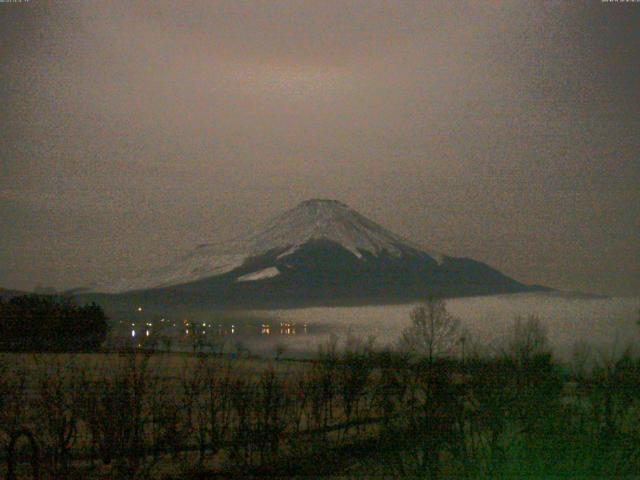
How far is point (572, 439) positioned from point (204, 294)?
106324 millimetres

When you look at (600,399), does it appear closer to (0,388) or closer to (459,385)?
(459,385)

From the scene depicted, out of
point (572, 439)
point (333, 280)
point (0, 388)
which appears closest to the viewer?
Result: point (572, 439)

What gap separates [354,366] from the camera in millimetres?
15742

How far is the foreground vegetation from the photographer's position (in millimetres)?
7559

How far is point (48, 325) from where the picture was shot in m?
36.2

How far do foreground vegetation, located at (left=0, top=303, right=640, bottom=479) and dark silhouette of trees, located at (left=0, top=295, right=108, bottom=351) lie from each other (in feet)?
68.2

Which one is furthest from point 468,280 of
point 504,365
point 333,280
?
point 504,365

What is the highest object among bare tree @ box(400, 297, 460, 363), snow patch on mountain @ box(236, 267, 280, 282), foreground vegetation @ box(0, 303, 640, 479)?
snow patch on mountain @ box(236, 267, 280, 282)

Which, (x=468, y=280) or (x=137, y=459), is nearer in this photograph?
(x=137, y=459)

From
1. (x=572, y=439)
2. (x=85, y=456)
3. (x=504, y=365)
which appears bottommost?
(x=85, y=456)

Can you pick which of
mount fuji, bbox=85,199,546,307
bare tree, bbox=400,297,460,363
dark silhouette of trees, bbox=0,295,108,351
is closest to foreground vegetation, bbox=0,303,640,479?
bare tree, bbox=400,297,460,363

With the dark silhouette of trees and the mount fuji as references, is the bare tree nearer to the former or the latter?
the dark silhouette of trees

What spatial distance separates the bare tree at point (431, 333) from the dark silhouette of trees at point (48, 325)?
2070 centimetres

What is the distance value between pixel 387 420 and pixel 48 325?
27.9 meters
